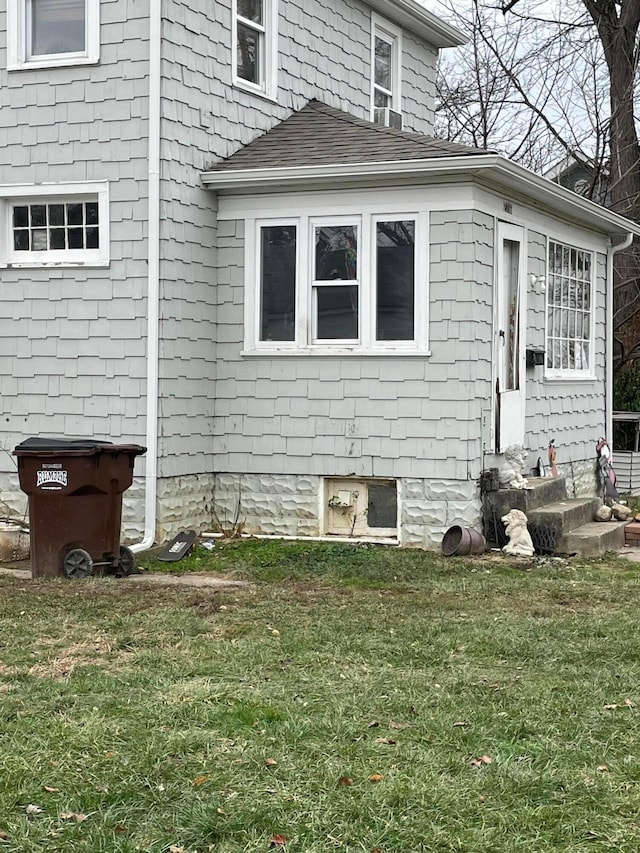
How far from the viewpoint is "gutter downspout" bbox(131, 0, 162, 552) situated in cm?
1112

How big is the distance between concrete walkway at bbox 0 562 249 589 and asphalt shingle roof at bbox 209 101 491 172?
4.09m

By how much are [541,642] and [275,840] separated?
135 inches

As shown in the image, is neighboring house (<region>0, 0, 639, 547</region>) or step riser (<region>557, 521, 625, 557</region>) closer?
neighboring house (<region>0, 0, 639, 547</region>)

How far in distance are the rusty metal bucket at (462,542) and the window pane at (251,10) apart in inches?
231

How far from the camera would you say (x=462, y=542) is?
11.0m

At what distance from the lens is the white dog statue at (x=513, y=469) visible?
473 inches

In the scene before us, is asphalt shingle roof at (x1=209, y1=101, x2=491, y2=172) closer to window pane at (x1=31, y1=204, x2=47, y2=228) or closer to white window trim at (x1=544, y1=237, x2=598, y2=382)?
window pane at (x1=31, y1=204, x2=47, y2=228)

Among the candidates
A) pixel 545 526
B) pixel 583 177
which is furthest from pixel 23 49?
pixel 583 177

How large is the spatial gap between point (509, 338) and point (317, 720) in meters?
7.43

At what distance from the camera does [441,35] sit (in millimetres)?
16828

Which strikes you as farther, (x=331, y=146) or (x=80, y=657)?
(x=331, y=146)

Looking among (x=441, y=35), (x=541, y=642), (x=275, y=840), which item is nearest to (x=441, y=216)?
(x=541, y=642)

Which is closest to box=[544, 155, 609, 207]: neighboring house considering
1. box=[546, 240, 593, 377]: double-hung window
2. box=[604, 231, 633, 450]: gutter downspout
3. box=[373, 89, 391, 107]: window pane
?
box=[604, 231, 633, 450]: gutter downspout

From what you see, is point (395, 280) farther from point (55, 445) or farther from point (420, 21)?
point (420, 21)
